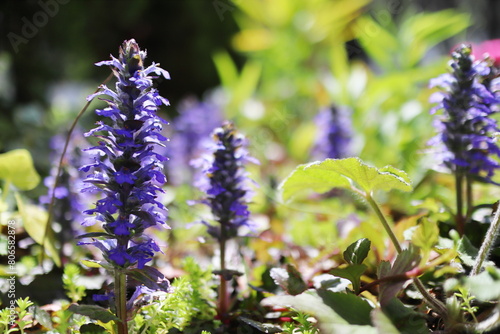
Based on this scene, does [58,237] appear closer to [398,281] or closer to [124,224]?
[124,224]

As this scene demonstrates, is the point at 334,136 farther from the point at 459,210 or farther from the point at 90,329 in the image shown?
the point at 90,329

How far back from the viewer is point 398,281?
0.97m

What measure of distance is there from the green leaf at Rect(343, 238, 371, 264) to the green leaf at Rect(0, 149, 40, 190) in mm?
887

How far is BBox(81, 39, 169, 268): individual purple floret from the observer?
0.99 meters

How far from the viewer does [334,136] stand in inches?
93.7

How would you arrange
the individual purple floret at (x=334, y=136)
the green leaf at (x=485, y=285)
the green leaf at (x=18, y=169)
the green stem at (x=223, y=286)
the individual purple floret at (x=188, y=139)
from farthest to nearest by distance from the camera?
the individual purple floret at (x=188, y=139) → the individual purple floret at (x=334, y=136) → the green leaf at (x=18, y=169) → the green stem at (x=223, y=286) → the green leaf at (x=485, y=285)

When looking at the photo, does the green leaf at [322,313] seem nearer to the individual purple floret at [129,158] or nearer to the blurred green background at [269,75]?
the individual purple floret at [129,158]

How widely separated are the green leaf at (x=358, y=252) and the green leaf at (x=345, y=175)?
4.9 inches

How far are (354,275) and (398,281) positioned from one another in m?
0.10

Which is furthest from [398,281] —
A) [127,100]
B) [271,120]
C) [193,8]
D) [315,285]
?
[193,8]

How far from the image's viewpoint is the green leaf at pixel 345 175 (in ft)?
3.37

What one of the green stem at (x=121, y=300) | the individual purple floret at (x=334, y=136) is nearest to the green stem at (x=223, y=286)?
the green stem at (x=121, y=300)

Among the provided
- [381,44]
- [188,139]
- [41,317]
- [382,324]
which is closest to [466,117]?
[382,324]

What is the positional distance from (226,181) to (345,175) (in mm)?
338
